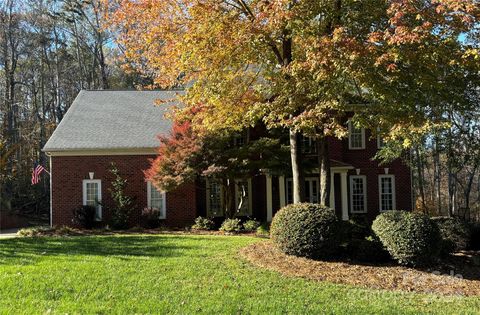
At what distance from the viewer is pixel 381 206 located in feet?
75.5

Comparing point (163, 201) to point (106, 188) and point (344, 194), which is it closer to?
point (106, 188)

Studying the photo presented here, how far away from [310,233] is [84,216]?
480 inches

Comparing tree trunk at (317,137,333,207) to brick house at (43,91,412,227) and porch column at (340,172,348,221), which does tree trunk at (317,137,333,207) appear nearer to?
brick house at (43,91,412,227)

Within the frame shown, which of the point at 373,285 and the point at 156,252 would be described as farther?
the point at 156,252

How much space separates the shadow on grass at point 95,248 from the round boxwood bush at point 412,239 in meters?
5.00

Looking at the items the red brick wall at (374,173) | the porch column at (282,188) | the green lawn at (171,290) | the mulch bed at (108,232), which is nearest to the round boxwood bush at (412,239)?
the green lawn at (171,290)

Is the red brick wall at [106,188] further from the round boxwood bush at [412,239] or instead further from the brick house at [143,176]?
the round boxwood bush at [412,239]

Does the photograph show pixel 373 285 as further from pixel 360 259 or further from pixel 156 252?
pixel 156 252

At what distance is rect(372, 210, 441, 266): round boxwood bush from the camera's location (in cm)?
1058

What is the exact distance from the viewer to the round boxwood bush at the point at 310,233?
1075cm

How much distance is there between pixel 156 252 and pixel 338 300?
5575 millimetres

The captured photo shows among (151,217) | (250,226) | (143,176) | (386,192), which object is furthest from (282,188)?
(143,176)

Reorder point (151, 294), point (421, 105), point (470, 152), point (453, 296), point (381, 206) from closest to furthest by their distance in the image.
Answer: point (151, 294) → point (453, 296) → point (421, 105) → point (470, 152) → point (381, 206)

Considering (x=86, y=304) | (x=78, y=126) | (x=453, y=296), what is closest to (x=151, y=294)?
(x=86, y=304)
